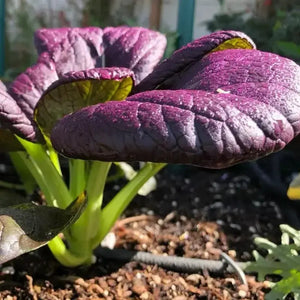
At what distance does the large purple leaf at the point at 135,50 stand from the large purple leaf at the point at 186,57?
169mm

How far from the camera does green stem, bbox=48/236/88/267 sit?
45.3 inches

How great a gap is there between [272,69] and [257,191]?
3.51 ft

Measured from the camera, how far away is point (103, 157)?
734 millimetres

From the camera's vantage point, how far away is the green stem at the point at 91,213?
114cm

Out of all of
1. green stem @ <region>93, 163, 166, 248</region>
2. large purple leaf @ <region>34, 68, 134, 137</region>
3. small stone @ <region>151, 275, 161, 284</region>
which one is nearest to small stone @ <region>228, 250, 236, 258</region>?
small stone @ <region>151, 275, 161, 284</region>

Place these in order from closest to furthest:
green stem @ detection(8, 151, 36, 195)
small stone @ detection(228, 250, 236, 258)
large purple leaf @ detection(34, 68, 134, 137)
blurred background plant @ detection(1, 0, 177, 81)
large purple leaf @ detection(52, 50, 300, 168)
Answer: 1. large purple leaf @ detection(52, 50, 300, 168)
2. large purple leaf @ detection(34, 68, 134, 137)
3. small stone @ detection(228, 250, 236, 258)
4. green stem @ detection(8, 151, 36, 195)
5. blurred background plant @ detection(1, 0, 177, 81)

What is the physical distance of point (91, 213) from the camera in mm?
1161

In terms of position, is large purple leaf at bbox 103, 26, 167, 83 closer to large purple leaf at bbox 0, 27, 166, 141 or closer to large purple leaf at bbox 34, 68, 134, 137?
large purple leaf at bbox 0, 27, 166, 141

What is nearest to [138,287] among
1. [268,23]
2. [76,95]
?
[76,95]

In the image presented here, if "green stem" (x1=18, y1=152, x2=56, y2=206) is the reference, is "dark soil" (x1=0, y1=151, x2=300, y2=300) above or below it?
below

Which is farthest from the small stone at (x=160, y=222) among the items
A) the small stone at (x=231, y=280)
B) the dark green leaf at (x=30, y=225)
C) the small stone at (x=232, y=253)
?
the dark green leaf at (x=30, y=225)

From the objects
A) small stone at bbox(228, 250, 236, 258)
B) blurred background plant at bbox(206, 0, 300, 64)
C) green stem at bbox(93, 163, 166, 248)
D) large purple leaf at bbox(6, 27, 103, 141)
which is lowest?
small stone at bbox(228, 250, 236, 258)

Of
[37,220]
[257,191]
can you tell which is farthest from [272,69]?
[257,191]

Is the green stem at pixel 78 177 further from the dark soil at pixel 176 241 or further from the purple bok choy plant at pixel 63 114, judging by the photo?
the dark soil at pixel 176 241
